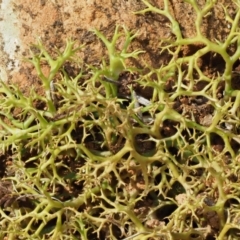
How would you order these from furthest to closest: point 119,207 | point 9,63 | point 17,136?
point 9,63, point 17,136, point 119,207

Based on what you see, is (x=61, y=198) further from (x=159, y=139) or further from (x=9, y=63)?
(x=9, y=63)

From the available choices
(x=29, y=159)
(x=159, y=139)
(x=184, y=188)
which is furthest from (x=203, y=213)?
(x=29, y=159)

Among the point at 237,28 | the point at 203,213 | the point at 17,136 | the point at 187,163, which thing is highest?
the point at 237,28

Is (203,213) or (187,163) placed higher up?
(187,163)

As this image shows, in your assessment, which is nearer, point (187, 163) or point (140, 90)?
point (187, 163)

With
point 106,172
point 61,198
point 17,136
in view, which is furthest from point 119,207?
point 17,136

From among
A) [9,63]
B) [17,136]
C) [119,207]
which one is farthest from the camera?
[9,63]
